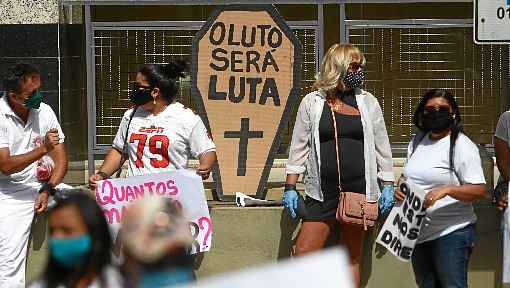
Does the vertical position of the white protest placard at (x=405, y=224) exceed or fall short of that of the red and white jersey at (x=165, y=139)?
it falls short

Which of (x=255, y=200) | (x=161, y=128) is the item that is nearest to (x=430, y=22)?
(x=255, y=200)

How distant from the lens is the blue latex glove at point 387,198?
308 inches

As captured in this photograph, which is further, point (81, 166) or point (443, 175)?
point (81, 166)

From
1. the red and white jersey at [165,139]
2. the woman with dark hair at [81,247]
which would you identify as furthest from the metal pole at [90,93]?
the woman with dark hair at [81,247]

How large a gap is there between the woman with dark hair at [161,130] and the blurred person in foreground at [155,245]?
12.8ft

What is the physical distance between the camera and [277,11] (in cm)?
884

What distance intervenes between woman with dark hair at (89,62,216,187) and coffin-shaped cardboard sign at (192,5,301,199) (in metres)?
0.95

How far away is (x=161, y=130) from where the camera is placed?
25.2 feet

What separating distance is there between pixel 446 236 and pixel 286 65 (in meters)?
2.03

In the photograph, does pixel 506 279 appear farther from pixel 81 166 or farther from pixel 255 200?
pixel 81 166

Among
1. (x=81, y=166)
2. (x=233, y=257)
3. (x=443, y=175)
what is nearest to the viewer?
(x=443, y=175)

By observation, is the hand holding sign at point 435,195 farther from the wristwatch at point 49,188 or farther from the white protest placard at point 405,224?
the wristwatch at point 49,188

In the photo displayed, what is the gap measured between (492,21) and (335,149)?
3.99 feet

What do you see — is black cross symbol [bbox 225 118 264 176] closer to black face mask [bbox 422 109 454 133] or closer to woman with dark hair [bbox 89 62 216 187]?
woman with dark hair [bbox 89 62 216 187]
